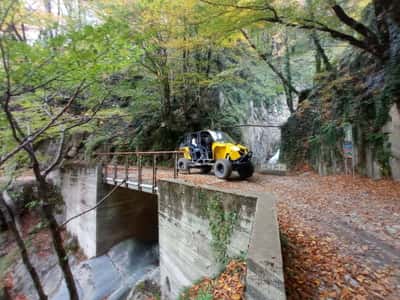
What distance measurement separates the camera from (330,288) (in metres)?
1.87

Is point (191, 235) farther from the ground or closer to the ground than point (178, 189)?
closer to the ground

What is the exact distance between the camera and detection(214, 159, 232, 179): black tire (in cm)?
600

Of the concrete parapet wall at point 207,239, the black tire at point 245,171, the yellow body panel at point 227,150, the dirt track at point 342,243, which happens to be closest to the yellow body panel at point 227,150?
the yellow body panel at point 227,150

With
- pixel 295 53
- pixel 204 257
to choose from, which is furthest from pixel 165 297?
pixel 295 53

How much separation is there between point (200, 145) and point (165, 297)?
4.57m

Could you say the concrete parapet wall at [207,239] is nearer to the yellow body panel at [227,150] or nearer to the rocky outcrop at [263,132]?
the yellow body panel at [227,150]

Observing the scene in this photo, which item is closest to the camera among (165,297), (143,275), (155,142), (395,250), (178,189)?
(395,250)

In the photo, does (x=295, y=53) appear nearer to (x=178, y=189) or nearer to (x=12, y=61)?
(x=178, y=189)

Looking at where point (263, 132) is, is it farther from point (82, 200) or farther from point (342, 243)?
point (342, 243)

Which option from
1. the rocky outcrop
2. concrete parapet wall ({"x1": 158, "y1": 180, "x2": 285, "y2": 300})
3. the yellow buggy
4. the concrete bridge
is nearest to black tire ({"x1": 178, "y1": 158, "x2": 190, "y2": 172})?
the yellow buggy

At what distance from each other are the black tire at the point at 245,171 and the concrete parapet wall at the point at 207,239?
104 inches

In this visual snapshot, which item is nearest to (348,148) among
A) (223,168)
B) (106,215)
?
(223,168)

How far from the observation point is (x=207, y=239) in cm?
364

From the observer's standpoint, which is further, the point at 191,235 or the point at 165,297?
the point at 165,297
